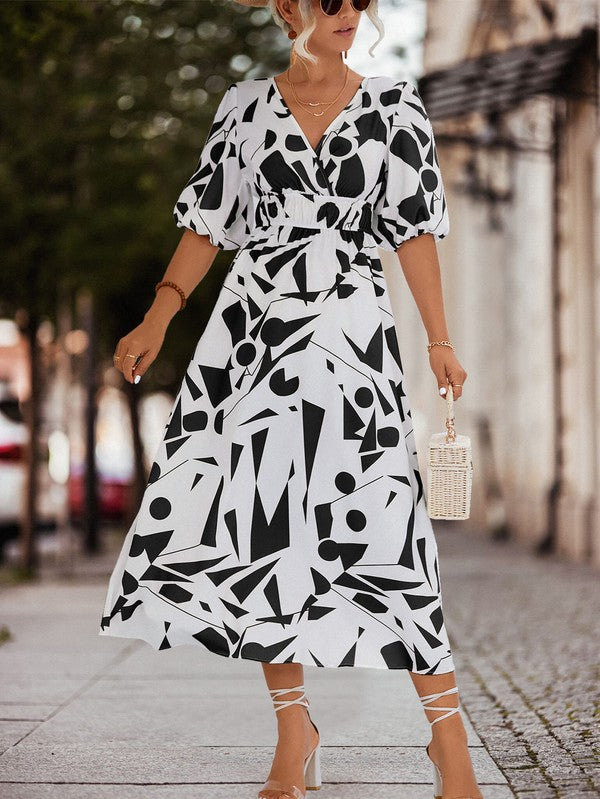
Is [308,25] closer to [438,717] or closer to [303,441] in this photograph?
[303,441]

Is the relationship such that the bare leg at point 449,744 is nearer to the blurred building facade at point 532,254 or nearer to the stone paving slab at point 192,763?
the stone paving slab at point 192,763

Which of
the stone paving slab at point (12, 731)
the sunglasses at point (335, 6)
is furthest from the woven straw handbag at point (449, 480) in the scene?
the stone paving slab at point (12, 731)

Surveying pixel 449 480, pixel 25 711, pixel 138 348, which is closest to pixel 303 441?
pixel 449 480

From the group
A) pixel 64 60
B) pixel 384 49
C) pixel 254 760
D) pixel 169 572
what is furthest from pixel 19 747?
pixel 384 49

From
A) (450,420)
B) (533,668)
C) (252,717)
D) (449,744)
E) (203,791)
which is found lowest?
(533,668)

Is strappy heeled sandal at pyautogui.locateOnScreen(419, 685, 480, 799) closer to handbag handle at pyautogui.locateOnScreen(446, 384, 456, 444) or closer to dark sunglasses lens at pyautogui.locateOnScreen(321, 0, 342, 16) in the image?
handbag handle at pyautogui.locateOnScreen(446, 384, 456, 444)

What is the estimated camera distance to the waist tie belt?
340 cm

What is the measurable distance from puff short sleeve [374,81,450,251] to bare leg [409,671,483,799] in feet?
3.55

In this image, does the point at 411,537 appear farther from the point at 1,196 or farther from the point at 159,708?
the point at 1,196

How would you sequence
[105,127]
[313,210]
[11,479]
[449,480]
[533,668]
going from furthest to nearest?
[11,479], [105,127], [533,668], [313,210], [449,480]

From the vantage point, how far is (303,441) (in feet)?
10.8

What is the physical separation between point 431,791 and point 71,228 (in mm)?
8972

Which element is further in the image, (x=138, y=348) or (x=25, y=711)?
(x=25, y=711)

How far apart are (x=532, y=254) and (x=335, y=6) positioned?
11.9 meters
